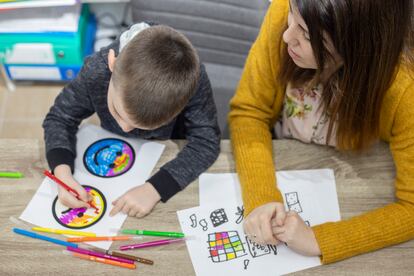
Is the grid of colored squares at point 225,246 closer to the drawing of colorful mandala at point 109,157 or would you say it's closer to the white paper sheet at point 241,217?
the white paper sheet at point 241,217

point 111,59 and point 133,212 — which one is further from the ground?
point 111,59

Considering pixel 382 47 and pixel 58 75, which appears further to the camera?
pixel 58 75

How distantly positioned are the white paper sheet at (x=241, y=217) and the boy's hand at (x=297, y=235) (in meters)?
0.02

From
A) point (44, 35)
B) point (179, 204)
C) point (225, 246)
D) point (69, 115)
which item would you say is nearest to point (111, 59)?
point (69, 115)

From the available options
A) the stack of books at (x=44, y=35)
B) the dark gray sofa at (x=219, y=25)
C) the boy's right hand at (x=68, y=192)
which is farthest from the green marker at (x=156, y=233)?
the stack of books at (x=44, y=35)

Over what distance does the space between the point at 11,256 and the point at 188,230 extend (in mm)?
348

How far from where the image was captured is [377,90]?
3.00 feet

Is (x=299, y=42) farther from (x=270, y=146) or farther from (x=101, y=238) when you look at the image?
(x=101, y=238)

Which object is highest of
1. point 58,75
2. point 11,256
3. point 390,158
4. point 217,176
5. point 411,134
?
point 411,134

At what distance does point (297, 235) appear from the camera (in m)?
0.94

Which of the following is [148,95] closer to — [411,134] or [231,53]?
[411,134]

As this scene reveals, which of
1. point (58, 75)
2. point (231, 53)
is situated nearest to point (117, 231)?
point (231, 53)

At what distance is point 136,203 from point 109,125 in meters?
0.23

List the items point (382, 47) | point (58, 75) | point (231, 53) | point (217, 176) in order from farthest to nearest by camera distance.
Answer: point (58, 75)
point (231, 53)
point (217, 176)
point (382, 47)
